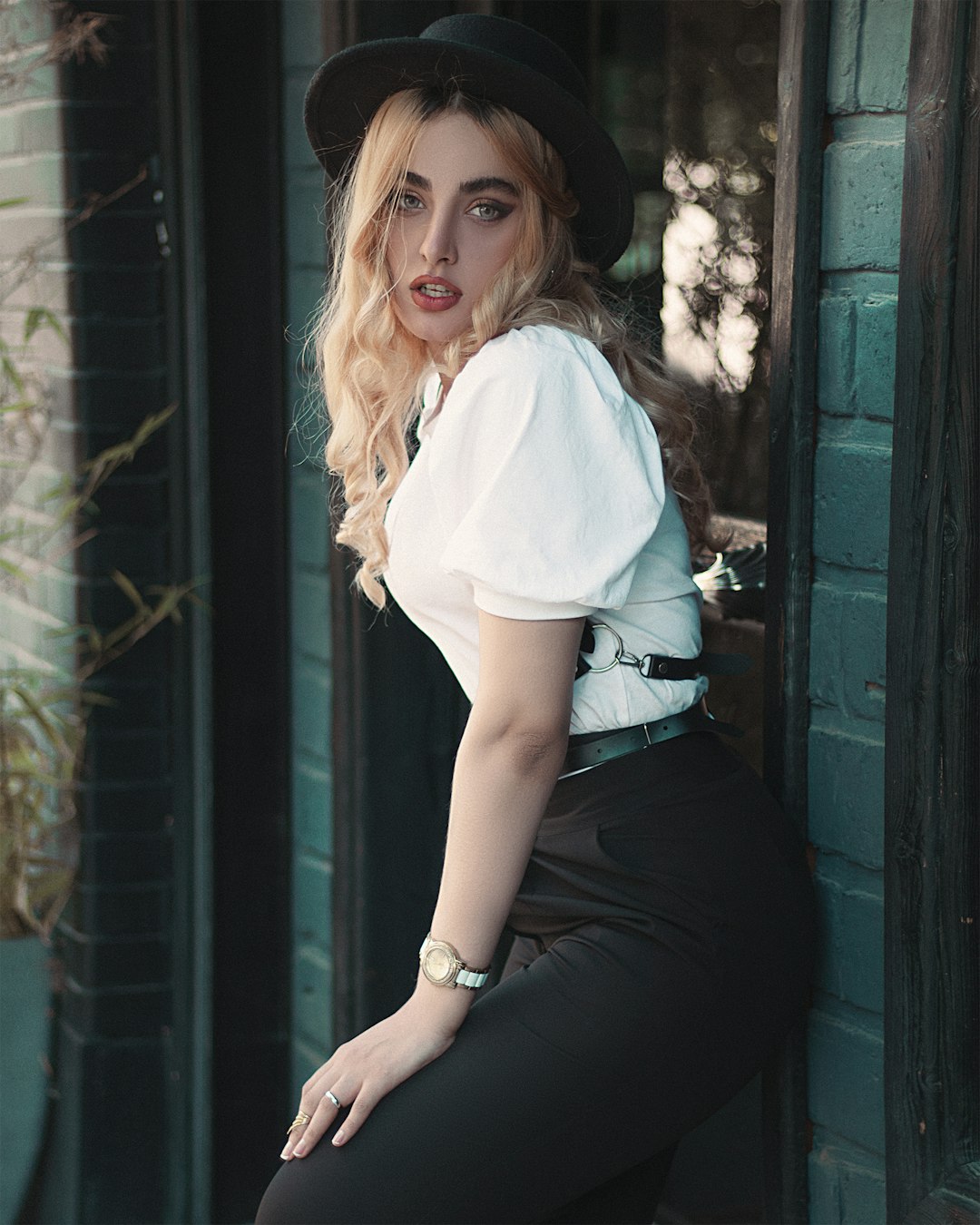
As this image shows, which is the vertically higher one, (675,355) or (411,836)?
(675,355)

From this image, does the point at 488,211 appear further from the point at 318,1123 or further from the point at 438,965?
the point at 318,1123

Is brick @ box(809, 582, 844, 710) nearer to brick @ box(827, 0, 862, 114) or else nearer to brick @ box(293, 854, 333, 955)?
brick @ box(827, 0, 862, 114)

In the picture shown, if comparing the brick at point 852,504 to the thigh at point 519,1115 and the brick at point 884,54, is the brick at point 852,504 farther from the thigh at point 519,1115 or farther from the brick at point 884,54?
the thigh at point 519,1115

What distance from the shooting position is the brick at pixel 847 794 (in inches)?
66.4

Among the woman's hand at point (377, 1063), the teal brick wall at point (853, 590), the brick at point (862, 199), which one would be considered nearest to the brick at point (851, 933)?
the teal brick wall at point (853, 590)

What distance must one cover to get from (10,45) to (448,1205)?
242 cm

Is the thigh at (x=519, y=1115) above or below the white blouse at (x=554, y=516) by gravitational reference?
below

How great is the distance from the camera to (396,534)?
1629 millimetres

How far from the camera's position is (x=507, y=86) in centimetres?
161

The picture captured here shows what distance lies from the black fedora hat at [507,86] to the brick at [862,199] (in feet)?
0.85

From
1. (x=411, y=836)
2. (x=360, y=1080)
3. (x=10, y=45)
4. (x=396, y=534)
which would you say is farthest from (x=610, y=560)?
(x=10, y=45)

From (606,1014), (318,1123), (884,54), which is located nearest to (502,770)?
(606,1014)

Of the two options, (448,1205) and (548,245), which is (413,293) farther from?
(448,1205)

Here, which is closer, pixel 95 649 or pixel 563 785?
pixel 563 785
